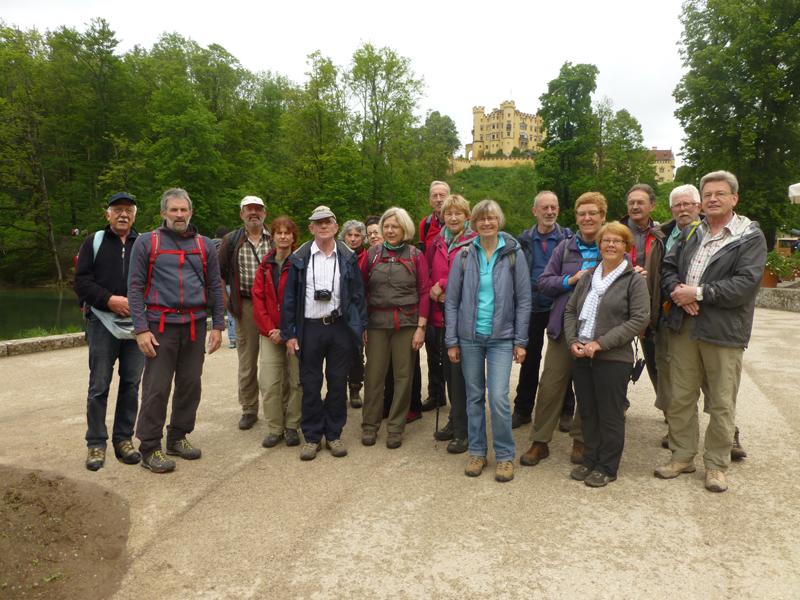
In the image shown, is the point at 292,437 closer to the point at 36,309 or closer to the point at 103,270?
the point at 103,270

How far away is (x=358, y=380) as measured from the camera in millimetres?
6316

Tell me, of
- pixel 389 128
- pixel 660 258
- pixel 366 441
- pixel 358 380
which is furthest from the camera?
pixel 389 128

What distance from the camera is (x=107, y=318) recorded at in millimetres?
4168

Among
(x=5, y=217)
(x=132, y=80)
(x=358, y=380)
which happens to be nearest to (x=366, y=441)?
(x=358, y=380)

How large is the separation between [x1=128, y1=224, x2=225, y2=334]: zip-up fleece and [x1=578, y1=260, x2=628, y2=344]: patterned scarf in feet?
9.72

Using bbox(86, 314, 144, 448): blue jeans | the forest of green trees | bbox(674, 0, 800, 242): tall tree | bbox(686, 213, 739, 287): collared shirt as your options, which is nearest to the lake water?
the forest of green trees

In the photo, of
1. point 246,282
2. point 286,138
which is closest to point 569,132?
point 286,138

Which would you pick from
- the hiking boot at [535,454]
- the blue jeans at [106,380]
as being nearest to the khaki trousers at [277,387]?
the blue jeans at [106,380]

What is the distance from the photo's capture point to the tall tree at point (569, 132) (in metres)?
→ 36.5

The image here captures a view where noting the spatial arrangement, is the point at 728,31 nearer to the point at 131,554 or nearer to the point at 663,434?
the point at 663,434

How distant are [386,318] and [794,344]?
8.27m

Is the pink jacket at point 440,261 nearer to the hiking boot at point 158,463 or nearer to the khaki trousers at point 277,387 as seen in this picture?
the khaki trousers at point 277,387

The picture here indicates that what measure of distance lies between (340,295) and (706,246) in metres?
2.88

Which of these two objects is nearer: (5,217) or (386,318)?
(386,318)
